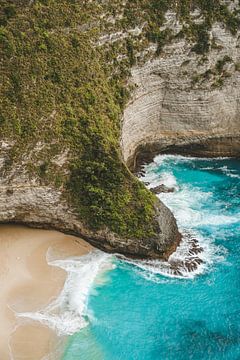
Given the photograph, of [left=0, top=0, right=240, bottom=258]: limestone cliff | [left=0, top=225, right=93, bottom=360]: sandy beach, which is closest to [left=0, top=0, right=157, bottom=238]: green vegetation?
[left=0, top=0, right=240, bottom=258]: limestone cliff

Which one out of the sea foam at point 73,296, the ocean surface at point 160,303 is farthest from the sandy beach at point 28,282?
the ocean surface at point 160,303

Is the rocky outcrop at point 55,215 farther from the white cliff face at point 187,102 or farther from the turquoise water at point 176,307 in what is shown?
the white cliff face at point 187,102

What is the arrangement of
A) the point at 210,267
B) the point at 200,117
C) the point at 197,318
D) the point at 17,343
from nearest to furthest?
the point at 17,343, the point at 197,318, the point at 210,267, the point at 200,117

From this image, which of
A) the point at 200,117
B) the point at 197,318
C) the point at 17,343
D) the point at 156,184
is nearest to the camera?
the point at 17,343

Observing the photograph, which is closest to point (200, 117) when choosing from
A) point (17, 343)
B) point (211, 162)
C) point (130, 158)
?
point (211, 162)

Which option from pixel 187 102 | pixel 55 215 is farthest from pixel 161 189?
pixel 55 215

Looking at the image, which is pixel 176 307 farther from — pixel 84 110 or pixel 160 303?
pixel 84 110

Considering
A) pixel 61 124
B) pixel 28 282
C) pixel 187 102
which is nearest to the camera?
pixel 28 282

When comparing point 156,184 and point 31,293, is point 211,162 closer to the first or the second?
point 156,184

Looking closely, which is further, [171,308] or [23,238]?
[23,238]
